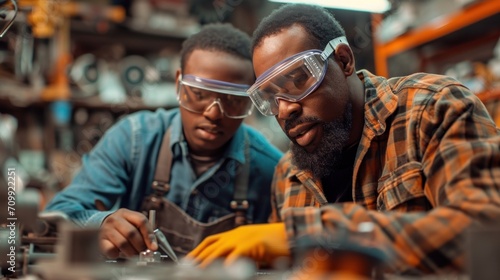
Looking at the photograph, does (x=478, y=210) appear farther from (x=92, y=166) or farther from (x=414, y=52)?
(x=414, y=52)

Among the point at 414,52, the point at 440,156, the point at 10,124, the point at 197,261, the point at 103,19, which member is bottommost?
the point at 197,261

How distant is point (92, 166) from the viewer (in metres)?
2.21

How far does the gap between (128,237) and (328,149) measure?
2.28 ft

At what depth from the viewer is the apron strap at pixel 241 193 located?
7.37ft

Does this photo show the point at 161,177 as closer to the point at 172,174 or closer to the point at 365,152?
the point at 172,174

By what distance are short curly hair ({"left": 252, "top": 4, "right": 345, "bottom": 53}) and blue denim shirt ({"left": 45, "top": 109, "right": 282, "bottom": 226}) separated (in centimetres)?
68

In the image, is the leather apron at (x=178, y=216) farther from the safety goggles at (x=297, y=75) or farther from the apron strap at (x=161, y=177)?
the safety goggles at (x=297, y=75)

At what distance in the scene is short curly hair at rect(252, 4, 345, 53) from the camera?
1725 mm

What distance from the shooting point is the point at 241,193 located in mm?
2285

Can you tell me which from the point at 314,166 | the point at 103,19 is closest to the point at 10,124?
the point at 103,19

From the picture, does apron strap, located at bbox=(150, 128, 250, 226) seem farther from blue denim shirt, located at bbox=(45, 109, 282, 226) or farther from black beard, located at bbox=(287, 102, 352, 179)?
black beard, located at bbox=(287, 102, 352, 179)

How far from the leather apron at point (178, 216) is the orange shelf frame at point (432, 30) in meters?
1.70

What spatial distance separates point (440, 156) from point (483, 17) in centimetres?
251

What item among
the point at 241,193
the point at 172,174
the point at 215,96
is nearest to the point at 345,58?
the point at 215,96
